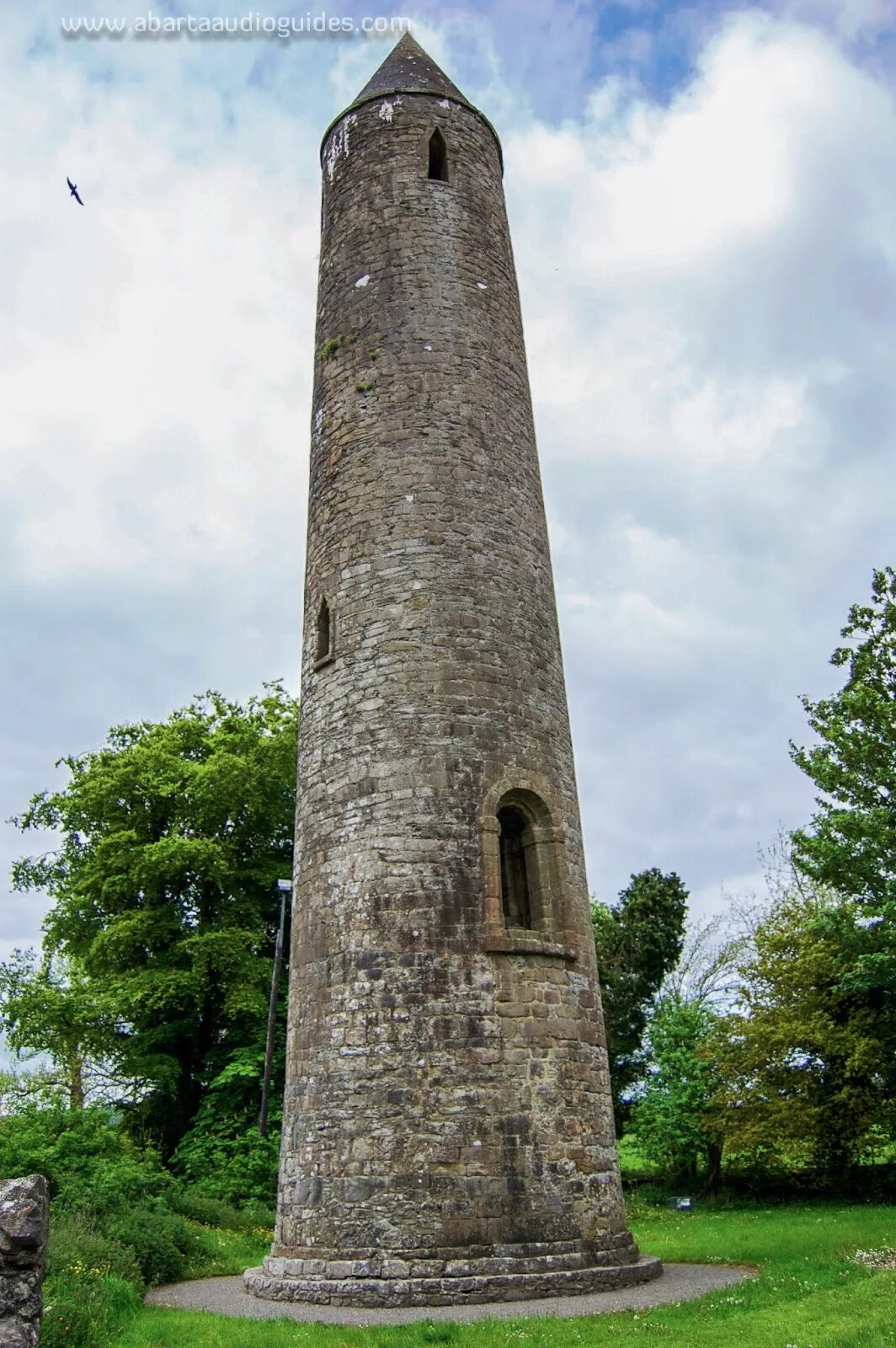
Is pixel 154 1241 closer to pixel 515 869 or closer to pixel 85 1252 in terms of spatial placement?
pixel 85 1252

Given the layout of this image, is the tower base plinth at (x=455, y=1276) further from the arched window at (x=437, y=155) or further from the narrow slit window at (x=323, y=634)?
the arched window at (x=437, y=155)

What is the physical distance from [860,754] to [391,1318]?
1144 centimetres

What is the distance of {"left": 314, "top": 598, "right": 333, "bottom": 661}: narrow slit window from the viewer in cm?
1255

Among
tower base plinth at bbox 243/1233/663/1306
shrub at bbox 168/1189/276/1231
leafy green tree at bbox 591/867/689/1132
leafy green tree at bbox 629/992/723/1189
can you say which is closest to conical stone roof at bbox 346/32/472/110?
tower base plinth at bbox 243/1233/663/1306

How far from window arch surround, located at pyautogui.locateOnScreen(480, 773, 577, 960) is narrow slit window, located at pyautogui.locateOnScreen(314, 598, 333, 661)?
2807mm

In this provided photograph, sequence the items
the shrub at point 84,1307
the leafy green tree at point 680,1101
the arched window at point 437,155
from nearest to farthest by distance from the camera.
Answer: the shrub at point 84,1307, the arched window at point 437,155, the leafy green tree at point 680,1101

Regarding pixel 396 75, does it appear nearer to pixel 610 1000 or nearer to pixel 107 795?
pixel 107 795

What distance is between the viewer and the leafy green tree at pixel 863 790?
611 inches

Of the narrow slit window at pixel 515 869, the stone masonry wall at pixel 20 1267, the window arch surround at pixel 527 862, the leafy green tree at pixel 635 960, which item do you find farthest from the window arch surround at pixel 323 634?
the leafy green tree at pixel 635 960

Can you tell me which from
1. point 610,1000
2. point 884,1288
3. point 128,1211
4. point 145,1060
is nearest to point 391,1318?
point 884,1288

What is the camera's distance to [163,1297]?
10430 millimetres

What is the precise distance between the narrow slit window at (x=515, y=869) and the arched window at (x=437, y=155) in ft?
30.9

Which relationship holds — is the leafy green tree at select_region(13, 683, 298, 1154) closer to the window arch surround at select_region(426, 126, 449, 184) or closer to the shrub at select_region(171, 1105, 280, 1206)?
the shrub at select_region(171, 1105, 280, 1206)

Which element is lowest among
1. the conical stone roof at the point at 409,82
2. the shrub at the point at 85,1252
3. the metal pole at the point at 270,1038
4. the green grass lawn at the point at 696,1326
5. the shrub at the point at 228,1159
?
the green grass lawn at the point at 696,1326
